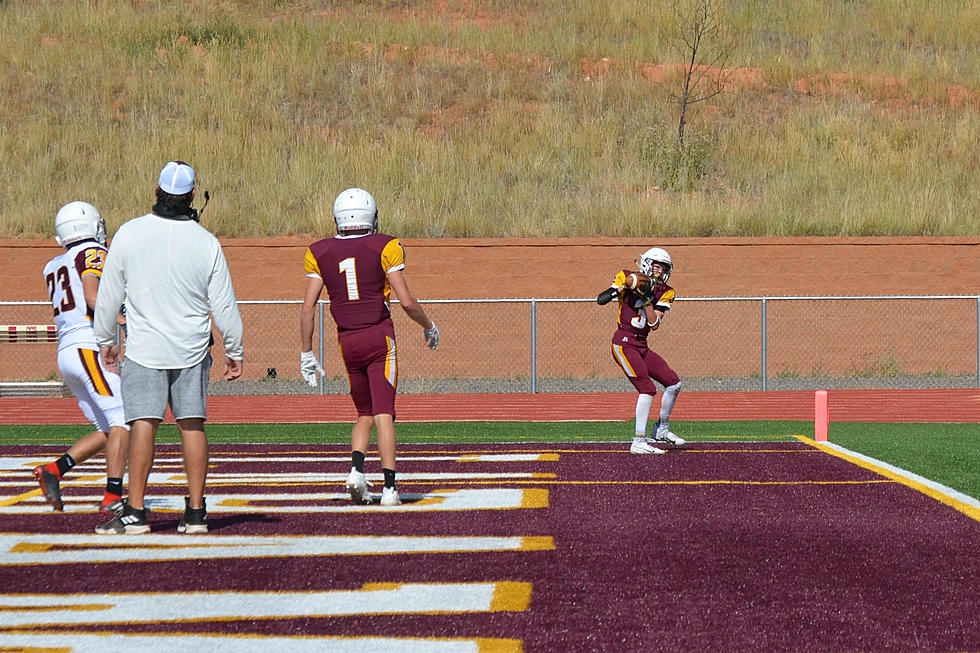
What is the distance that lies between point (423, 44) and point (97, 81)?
9.58 m

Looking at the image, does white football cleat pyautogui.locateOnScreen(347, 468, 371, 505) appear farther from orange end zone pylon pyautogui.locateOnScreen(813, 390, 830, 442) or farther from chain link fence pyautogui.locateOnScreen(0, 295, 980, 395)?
chain link fence pyautogui.locateOnScreen(0, 295, 980, 395)

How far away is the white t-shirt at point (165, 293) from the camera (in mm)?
7406

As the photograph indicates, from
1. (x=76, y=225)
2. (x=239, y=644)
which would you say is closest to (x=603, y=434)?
(x=76, y=225)

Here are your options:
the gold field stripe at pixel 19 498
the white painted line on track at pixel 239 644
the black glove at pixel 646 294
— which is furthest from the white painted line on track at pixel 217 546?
the black glove at pixel 646 294

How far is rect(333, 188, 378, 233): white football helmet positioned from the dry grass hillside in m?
18.5

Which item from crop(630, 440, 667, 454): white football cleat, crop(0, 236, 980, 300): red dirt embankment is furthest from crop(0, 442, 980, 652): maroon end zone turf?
crop(0, 236, 980, 300): red dirt embankment

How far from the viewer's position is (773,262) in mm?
26438

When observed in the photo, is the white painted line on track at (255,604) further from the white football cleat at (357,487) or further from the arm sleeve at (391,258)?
the arm sleeve at (391,258)

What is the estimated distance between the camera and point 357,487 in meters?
8.66

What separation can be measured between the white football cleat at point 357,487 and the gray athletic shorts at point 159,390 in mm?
1483

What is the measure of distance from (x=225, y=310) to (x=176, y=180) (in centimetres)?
82

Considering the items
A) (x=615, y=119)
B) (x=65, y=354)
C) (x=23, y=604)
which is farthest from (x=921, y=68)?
(x=23, y=604)

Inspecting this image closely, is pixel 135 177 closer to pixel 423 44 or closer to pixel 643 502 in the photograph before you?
pixel 423 44

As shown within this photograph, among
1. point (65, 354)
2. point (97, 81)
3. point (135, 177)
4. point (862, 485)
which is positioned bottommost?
point (862, 485)
